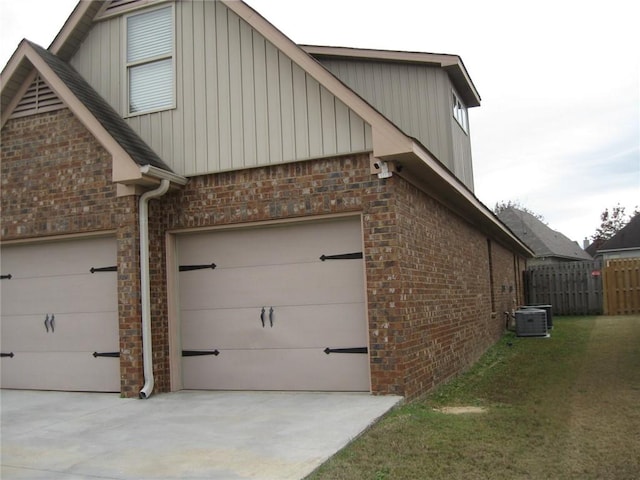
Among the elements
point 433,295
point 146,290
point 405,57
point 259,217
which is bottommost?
point 433,295

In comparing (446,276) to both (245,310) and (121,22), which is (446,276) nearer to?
(245,310)

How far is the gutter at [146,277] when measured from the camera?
8141 millimetres

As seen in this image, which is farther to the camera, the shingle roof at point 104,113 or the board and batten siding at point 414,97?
the board and batten siding at point 414,97

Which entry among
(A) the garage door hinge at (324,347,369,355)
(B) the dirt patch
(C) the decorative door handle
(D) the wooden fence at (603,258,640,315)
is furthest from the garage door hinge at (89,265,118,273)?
(D) the wooden fence at (603,258,640,315)

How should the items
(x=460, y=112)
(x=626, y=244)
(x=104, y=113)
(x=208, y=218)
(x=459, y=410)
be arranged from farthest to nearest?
(x=626, y=244), (x=460, y=112), (x=104, y=113), (x=208, y=218), (x=459, y=410)

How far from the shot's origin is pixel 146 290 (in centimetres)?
823

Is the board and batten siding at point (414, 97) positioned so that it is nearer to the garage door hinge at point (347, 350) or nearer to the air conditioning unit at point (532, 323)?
the air conditioning unit at point (532, 323)

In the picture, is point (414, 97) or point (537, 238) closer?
point (414, 97)

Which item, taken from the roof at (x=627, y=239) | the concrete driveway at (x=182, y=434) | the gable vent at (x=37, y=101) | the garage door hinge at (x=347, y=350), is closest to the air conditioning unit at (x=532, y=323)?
the garage door hinge at (x=347, y=350)

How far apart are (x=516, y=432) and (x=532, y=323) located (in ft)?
32.3

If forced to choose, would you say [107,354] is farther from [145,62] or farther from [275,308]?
[145,62]

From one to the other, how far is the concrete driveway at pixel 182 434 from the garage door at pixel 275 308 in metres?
0.34

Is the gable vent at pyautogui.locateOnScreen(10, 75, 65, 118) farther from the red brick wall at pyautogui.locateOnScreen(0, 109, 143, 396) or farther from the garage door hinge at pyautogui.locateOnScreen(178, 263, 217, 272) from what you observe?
the garage door hinge at pyautogui.locateOnScreen(178, 263, 217, 272)

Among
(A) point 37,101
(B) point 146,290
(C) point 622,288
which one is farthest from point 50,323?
(C) point 622,288
